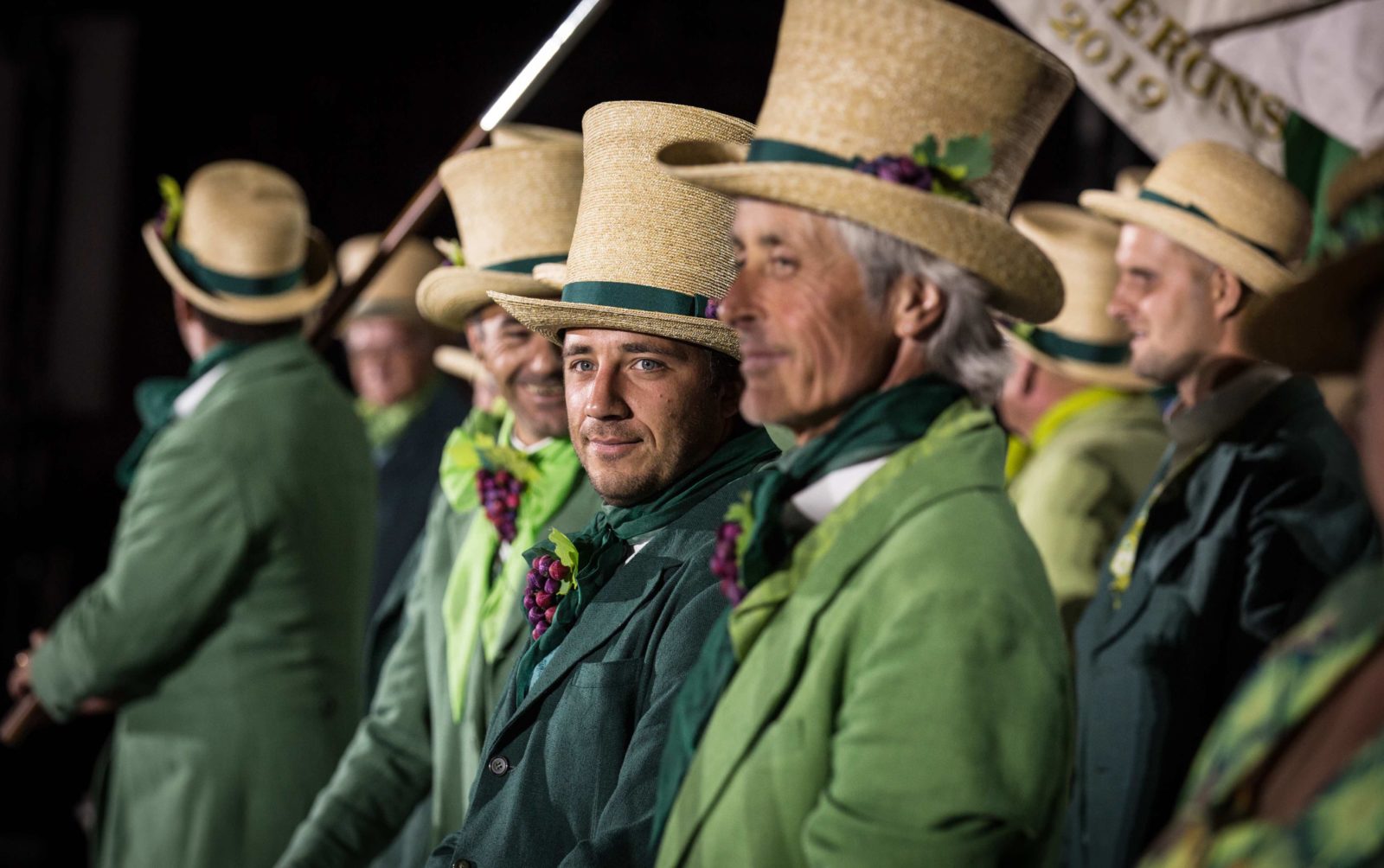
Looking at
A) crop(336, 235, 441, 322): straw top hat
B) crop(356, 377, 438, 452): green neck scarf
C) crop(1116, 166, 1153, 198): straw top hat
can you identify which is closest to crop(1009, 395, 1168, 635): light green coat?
crop(1116, 166, 1153, 198): straw top hat

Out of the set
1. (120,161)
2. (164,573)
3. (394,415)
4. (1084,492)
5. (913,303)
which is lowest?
(394,415)

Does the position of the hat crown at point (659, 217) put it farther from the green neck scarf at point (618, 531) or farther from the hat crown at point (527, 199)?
the hat crown at point (527, 199)

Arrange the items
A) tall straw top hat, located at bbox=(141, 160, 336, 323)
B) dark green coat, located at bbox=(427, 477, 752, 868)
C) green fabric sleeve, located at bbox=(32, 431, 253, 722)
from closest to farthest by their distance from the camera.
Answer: dark green coat, located at bbox=(427, 477, 752, 868), green fabric sleeve, located at bbox=(32, 431, 253, 722), tall straw top hat, located at bbox=(141, 160, 336, 323)

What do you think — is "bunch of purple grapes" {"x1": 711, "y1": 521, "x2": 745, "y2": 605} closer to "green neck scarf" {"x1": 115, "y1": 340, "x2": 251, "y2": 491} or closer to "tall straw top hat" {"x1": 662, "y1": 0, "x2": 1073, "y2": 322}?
"tall straw top hat" {"x1": 662, "y1": 0, "x2": 1073, "y2": 322}

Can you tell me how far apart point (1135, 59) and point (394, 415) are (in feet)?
11.3

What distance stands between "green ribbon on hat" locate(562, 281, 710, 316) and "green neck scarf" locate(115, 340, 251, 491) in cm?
223

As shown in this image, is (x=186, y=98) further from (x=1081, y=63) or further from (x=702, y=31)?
(x=1081, y=63)

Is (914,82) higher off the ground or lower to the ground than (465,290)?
higher

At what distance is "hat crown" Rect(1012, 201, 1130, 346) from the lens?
15.0 ft

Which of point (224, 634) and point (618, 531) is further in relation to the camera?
point (224, 634)

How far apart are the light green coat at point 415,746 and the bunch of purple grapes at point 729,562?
1086 mm

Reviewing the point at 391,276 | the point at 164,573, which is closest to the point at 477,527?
the point at 164,573

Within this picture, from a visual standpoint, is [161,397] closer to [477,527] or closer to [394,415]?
[477,527]

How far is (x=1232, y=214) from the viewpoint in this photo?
11.9ft
